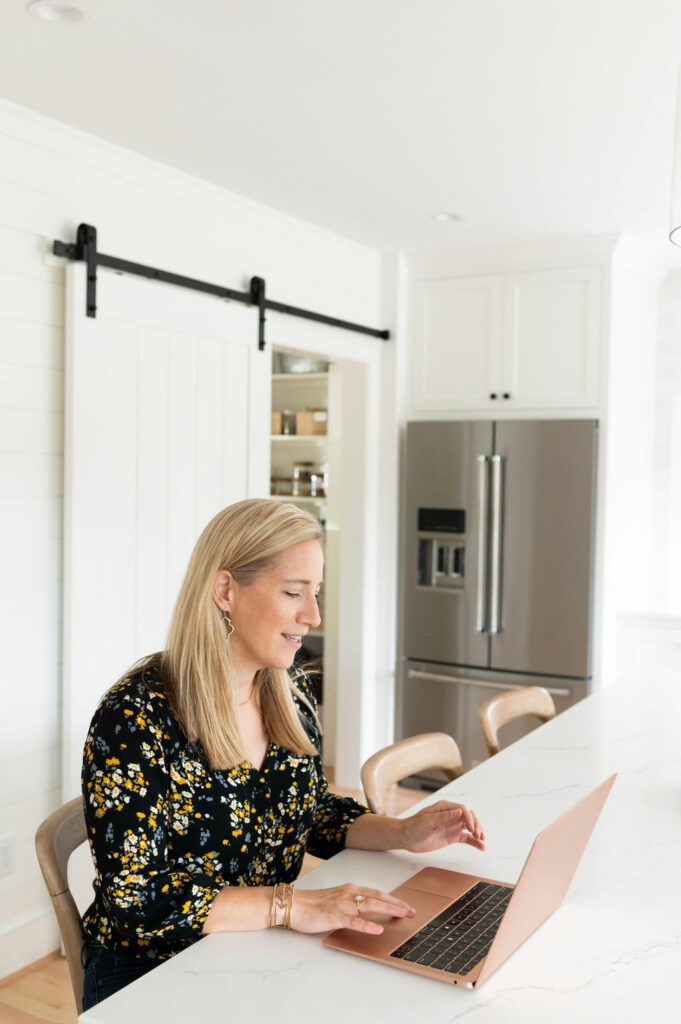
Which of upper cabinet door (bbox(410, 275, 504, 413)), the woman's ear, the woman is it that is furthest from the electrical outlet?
upper cabinet door (bbox(410, 275, 504, 413))

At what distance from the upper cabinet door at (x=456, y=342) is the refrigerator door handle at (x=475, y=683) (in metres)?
1.31

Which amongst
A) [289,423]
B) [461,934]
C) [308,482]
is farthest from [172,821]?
[289,423]

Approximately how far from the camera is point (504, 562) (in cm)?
462

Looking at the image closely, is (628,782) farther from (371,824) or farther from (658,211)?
(658,211)

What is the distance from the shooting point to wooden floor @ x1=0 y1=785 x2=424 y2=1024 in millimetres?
2834

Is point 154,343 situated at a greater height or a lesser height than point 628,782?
greater

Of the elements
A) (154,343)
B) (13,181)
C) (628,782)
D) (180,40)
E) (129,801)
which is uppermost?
(180,40)

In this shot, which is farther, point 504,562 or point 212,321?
point 504,562

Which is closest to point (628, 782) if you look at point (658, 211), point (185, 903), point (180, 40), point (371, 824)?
point (371, 824)

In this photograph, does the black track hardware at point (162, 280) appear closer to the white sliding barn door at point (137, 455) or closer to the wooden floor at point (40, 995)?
the white sliding barn door at point (137, 455)

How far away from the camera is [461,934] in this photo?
1.38m

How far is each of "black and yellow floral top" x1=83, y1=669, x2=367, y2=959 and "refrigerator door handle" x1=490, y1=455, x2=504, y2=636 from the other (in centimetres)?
285

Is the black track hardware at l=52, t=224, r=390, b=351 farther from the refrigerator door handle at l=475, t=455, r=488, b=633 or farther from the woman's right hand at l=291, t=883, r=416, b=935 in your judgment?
the woman's right hand at l=291, t=883, r=416, b=935

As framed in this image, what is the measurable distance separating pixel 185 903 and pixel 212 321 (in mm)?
2677
